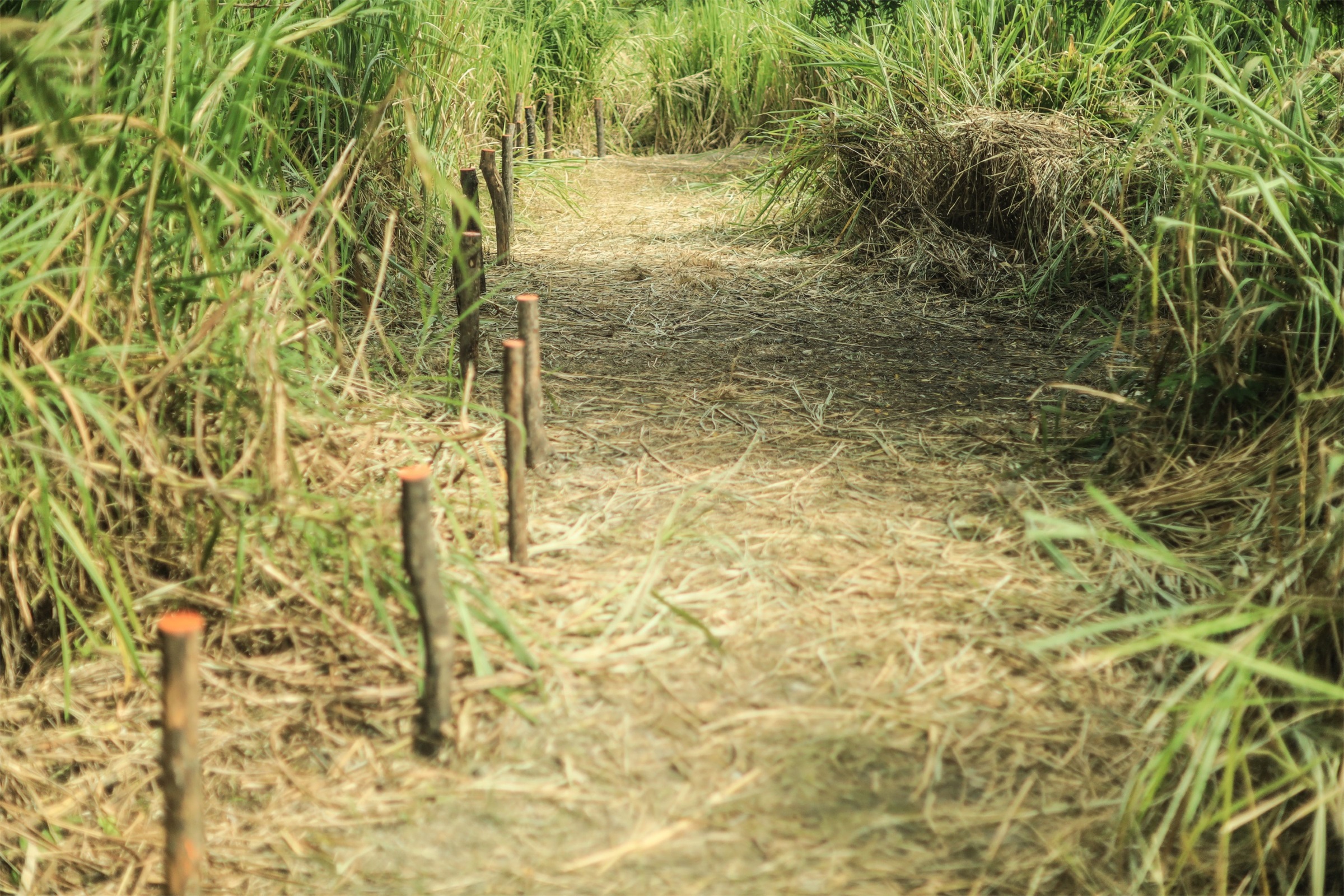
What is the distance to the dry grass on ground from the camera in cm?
139

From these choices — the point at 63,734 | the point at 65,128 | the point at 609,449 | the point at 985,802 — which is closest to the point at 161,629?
the point at 63,734

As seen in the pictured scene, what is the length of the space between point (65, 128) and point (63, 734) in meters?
0.92

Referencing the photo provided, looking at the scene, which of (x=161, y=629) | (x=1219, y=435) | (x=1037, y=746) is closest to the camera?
(x=161, y=629)

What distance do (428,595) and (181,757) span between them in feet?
1.15

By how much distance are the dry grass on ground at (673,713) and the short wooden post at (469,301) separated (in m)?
0.24

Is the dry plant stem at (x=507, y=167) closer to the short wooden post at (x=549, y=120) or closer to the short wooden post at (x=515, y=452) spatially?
the short wooden post at (x=549, y=120)

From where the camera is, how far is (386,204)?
338 centimetres

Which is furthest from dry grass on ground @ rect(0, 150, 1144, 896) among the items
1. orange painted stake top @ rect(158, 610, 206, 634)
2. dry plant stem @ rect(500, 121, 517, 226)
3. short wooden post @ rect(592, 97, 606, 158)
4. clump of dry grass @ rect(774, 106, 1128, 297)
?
short wooden post @ rect(592, 97, 606, 158)

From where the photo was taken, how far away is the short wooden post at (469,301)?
2361mm

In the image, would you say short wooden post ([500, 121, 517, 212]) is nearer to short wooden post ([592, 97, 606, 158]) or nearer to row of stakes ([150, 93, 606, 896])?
row of stakes ([150, 93, 606, 896])

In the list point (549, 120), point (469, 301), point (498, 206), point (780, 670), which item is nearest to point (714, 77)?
point (549, 120)

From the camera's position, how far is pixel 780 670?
167cm

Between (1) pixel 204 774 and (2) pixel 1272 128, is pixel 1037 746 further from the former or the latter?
(2) pixel 1272 128

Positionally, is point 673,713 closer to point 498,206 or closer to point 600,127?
point 498,206
